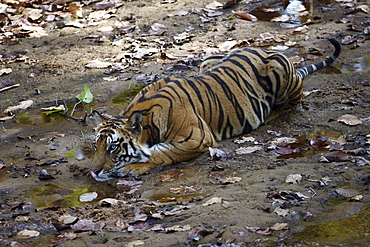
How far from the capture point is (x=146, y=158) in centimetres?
497

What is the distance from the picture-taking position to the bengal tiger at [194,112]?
15.9 feet

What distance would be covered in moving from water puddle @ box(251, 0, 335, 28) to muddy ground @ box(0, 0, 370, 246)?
0.58 ft

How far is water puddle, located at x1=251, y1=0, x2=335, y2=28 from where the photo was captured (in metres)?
9.76

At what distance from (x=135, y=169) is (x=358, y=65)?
4.37 meters

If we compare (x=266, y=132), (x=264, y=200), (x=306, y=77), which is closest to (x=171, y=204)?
(x=264, y=200)

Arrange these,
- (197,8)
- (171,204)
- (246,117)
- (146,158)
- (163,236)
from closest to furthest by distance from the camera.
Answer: (163,236)
(171,204)
(146,158)
(246,117)
(197,8)

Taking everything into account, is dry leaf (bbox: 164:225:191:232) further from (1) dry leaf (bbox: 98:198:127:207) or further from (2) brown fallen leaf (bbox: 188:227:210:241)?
(1) dry leaf (bbox: 98:198:127:207)

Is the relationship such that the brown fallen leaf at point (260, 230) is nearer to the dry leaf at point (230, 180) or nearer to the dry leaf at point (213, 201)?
the dry leaf at point (213, 201)

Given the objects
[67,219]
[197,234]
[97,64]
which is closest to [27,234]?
[67,219]

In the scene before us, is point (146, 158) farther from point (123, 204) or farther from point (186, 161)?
point (123, 204)

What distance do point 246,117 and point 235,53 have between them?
921mm

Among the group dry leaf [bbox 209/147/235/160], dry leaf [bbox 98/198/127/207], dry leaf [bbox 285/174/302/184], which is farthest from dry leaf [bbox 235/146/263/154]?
dry leaf [bbox 98/198/127/207]

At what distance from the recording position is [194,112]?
5266 mm

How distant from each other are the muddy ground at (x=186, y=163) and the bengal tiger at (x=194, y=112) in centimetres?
17
